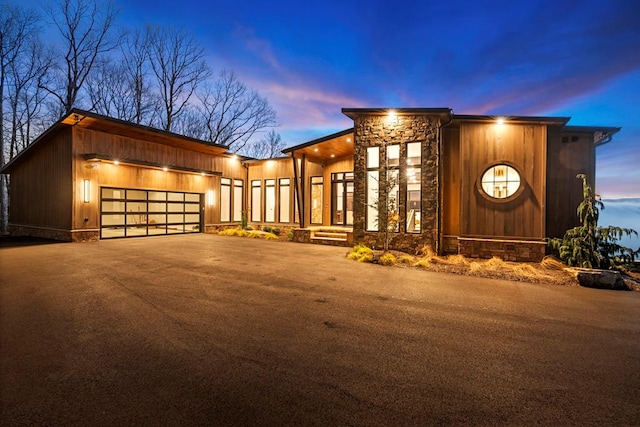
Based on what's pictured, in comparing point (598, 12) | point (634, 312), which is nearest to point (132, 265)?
point (634, 312)

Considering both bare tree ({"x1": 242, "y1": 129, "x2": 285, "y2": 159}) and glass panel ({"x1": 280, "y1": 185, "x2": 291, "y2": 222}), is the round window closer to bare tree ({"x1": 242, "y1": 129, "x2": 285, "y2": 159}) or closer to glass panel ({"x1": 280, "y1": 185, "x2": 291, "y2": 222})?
glass panel ({"x1": 280, "y1": 185, "x2": 291, "y2": 222})

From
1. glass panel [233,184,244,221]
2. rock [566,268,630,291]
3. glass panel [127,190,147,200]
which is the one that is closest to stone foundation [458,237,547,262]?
rock [566,268,630,291]

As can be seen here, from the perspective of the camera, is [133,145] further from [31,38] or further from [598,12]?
[598,12]

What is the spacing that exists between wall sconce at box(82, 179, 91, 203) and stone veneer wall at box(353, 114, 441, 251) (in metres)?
10.5

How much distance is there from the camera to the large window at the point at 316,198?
14.1 metres

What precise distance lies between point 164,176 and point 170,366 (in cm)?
1323

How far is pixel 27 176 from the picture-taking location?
531 inches

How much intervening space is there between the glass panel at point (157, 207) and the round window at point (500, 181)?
13811 millimetres

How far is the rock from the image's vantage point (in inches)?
216

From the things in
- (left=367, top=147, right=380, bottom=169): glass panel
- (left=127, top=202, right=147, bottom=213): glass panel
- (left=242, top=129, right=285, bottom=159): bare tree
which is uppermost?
(left=242, top=129, right=285, bottom=159): bare tree

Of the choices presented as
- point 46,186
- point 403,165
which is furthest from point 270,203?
point 46,186

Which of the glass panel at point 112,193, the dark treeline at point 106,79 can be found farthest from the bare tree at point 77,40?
the glass panel at point 112,193

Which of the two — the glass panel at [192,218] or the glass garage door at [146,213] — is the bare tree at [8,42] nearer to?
the glass garage door at [146,213]

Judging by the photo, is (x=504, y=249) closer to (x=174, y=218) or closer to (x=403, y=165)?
(x=403, y=165)
